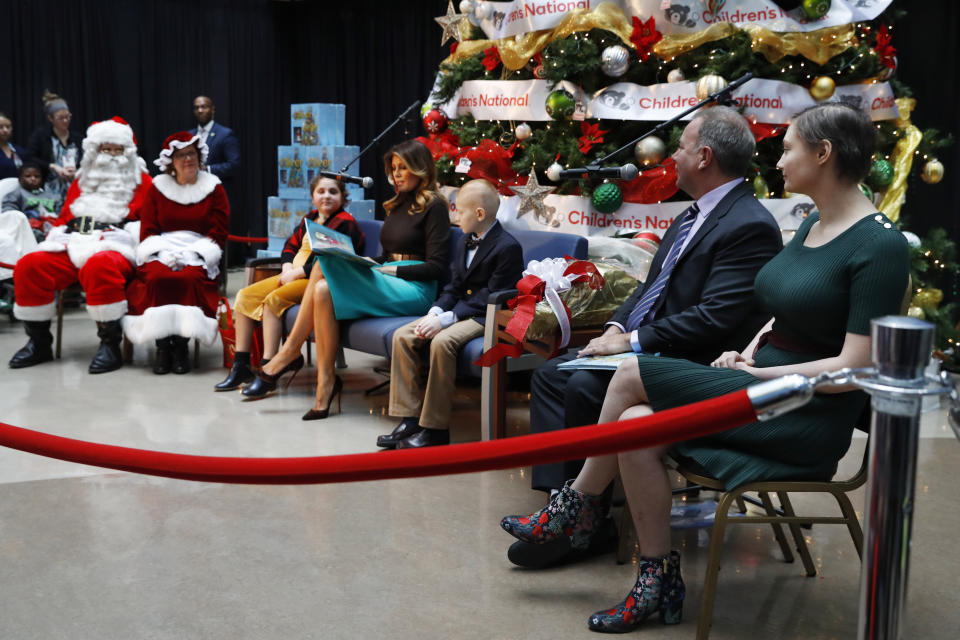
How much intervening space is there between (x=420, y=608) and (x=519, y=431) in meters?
1.85

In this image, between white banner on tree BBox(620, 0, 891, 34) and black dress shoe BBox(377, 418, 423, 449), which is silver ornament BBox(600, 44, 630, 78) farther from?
black dress shoe BBox(377, 418, 423, 449)

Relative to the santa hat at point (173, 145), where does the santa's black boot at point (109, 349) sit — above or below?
below

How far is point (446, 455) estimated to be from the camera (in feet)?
5.42

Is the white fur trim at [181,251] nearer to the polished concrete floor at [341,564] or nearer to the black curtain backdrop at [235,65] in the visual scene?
the polished concrete floor at [341,564]

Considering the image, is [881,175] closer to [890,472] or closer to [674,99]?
[674,99]

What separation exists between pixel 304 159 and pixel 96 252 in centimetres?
352

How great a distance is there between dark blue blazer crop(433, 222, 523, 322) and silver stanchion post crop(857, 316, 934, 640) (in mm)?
2747

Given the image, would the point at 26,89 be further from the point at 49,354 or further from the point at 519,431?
the point at 519,431

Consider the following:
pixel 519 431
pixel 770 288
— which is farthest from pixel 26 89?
pixel 770 288

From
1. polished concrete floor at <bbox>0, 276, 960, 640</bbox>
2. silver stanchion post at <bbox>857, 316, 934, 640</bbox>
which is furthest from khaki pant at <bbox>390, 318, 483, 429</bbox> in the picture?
silver stanchion post at <bbox>857, 316, 934, 640</bbox>

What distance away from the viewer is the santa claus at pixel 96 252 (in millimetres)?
A: 5578

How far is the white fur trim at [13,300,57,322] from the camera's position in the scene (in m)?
5.66

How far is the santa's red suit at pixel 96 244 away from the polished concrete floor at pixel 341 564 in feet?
5.12

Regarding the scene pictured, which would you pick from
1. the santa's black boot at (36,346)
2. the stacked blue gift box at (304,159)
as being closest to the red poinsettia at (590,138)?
the santa's black boot at (36,346)
